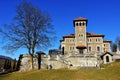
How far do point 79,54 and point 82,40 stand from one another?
81.5 ft

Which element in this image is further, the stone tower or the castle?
the stone tower

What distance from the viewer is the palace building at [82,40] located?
66.8 metres

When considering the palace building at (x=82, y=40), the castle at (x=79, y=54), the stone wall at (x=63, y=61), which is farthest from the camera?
the palace building at (x=82, y=40)

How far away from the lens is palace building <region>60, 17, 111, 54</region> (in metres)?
A: 66.8

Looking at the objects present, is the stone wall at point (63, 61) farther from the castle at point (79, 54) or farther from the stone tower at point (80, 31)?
the stone tower at point (80, 31)

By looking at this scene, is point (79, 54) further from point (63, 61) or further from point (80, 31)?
point (80, 31)

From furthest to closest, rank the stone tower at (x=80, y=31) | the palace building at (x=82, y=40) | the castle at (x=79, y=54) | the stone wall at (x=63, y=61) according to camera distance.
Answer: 1. the palace building at (x=82, y=40)
2. the stone tower at (x=80, y=31)
3. the castle at (x=79, y=54)
4. the stone wall at (x=63, y=61)

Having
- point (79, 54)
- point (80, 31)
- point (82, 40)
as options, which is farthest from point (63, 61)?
point (80, 31)


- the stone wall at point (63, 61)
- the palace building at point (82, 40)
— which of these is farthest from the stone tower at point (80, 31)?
the stone wall at point (63, 61)

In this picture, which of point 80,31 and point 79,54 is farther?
point 80,31

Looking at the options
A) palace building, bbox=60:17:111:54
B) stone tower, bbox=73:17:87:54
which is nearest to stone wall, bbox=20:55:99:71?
palace building, bbox=60:17:111:54

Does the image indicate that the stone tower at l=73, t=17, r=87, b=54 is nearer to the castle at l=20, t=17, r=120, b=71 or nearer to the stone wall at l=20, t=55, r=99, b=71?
the castle at l=20, t=17, r=120, b=71

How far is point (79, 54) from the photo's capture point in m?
42.2

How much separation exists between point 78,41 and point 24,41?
3105cm
